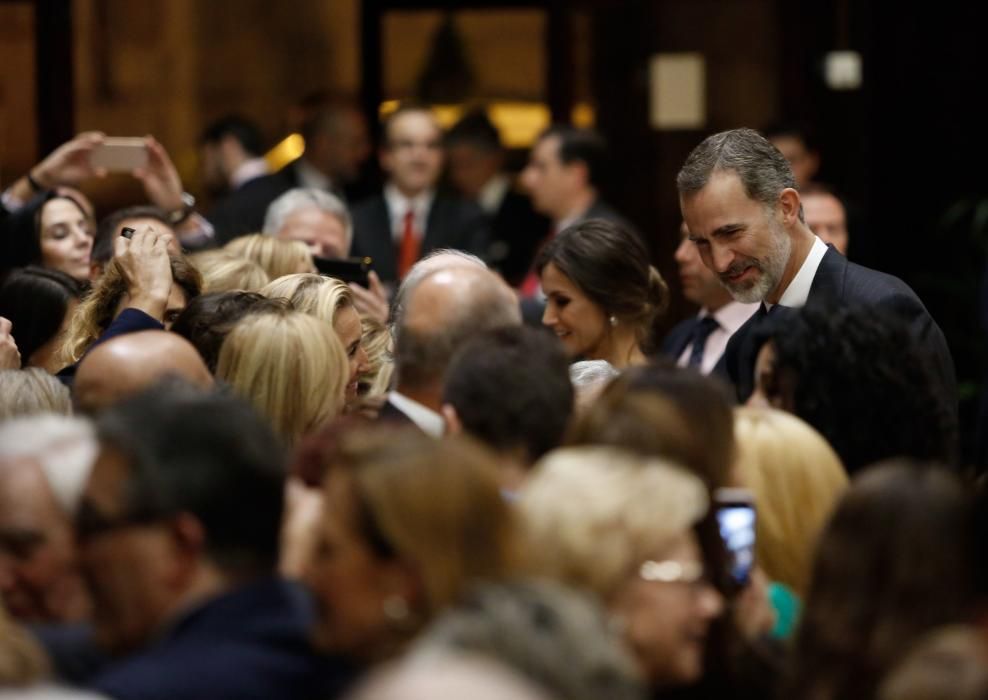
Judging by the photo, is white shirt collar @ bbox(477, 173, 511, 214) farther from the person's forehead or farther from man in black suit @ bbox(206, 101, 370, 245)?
the person's forehead

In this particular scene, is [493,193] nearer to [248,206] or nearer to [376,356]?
[248,206]

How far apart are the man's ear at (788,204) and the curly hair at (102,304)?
165cm

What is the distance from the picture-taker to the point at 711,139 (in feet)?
15.5

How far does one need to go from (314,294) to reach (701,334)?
181cm

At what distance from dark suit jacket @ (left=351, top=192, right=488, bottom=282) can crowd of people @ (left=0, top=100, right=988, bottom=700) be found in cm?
361

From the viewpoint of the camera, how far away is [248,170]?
31.8ft

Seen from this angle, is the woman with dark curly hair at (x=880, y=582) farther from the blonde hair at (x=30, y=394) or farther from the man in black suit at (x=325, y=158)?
the man in black suit at (x=325, y=158)

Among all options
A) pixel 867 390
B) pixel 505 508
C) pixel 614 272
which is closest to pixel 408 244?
pixel 614 272

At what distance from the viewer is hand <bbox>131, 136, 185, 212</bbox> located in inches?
259

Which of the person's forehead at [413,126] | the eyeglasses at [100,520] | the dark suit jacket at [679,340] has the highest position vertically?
the person's forehead at [413,126]

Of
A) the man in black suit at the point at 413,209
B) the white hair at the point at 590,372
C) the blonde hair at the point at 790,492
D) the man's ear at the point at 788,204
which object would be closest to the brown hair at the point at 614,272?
the white hair at the point at 590,372

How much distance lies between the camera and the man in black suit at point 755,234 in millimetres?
4566

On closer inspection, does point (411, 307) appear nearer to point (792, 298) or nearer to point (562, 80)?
point (792, 298)

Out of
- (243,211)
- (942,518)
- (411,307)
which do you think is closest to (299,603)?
(942,518)
